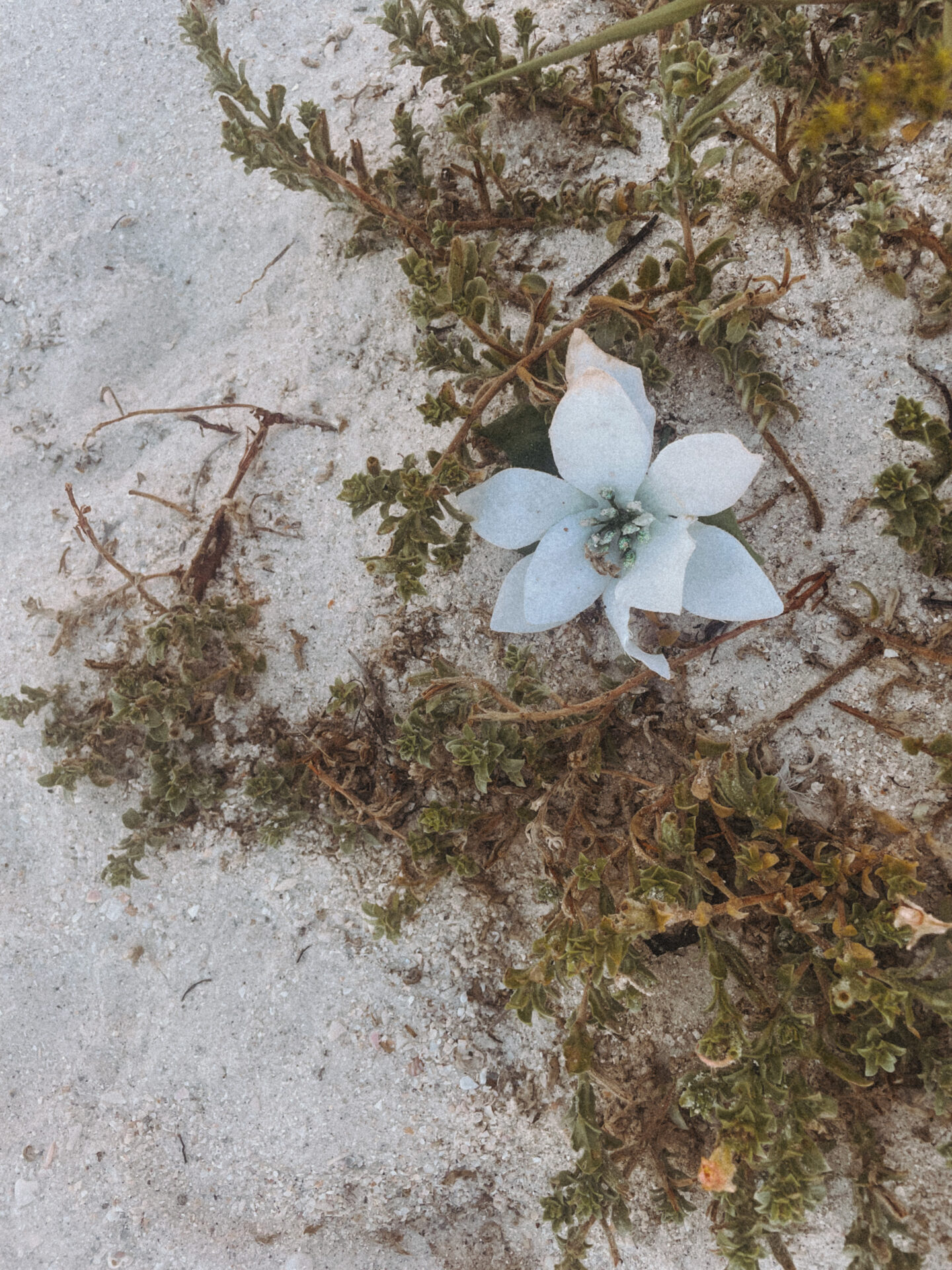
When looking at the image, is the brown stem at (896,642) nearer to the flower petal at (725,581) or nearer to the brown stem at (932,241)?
the flower petal at (725,581)

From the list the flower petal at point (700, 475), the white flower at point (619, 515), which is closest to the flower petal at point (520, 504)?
the white flower at point (619, 515)

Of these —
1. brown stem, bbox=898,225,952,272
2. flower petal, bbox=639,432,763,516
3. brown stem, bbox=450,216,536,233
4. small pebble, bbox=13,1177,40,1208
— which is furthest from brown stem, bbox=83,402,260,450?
small pebble, bbox=13,1177,40,1208

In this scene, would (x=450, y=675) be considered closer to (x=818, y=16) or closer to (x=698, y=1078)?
(x=698, y=1078)

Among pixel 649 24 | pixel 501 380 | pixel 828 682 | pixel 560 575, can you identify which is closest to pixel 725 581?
pixel 560 575

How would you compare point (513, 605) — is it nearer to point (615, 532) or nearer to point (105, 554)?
point (615, 532)

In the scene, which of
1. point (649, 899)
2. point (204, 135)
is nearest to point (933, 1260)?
point (649, 899)
